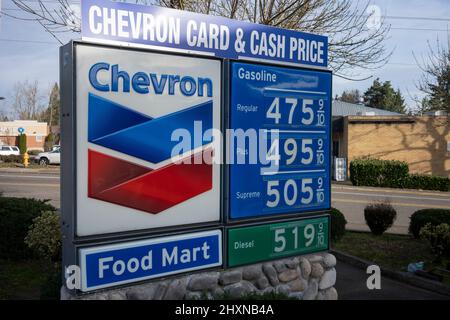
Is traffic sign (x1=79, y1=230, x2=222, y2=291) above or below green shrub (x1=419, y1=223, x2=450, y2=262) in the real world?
above

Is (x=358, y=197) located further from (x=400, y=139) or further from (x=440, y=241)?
(x=440, y=241)

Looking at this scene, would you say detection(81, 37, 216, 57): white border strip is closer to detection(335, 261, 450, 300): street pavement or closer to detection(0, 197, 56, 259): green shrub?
detection(335, 261, 450, 300): street pavement

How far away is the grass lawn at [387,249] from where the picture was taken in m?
8.49

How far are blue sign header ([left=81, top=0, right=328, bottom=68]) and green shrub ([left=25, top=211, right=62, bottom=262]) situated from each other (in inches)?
149

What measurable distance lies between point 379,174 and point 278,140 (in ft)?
72.0

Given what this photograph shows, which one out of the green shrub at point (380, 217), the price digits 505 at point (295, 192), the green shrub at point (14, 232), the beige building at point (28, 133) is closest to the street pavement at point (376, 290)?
the price digits 505 at point (295, 192)

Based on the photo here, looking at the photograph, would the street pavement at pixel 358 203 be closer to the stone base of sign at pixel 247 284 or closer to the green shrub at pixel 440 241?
the green shrub at pixel 440 241

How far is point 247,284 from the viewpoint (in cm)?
480

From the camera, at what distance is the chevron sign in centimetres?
386

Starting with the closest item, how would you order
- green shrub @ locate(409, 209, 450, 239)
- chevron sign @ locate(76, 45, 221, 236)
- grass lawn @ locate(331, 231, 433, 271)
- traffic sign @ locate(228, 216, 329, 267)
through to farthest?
chevron sign @ locate(76, 45, 221, 236) → traffic sign @ locate(228, 216, 329, 267) → grass lawn @ locate(331, 231, 433, 271) → green shrub @ locate(409, 209, 450, 239)

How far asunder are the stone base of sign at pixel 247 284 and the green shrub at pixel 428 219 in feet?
16.3

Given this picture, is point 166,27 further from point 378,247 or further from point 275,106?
point 378,247

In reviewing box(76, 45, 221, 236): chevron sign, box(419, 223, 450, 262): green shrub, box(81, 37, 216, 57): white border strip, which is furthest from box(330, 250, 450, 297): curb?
box(81, 37, 216, 57): white border strip

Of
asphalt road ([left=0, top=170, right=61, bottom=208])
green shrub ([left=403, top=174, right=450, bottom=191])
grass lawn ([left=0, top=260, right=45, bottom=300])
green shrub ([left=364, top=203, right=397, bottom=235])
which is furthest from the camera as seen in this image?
green shrub ([left=403, top=174, right=450, bottom=191])
